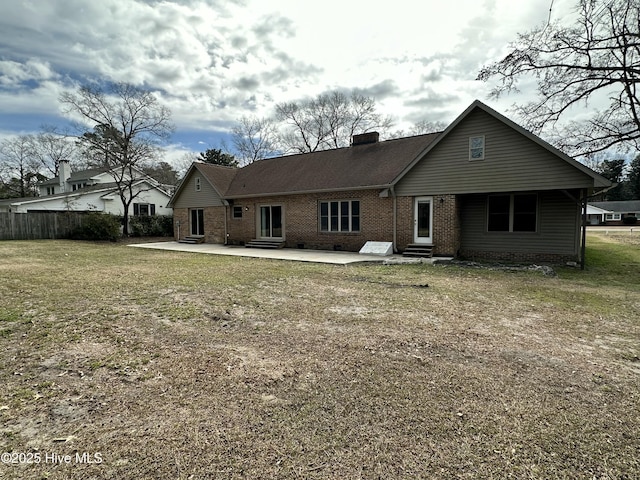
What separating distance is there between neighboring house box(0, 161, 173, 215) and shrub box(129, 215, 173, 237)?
233 centimetres

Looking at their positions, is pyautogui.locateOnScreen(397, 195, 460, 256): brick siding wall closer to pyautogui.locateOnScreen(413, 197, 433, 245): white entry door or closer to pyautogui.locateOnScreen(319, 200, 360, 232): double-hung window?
pyautogui.locateOnScreen(413, 197, 433, 245): white entry door

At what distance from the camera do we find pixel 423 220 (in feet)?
45.9

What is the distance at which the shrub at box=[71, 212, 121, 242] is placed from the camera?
73.3 ft

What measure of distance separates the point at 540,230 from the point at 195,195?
728 inches

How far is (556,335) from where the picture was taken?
16.0 ft

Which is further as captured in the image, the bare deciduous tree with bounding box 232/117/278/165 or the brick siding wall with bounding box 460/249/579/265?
the bare deciduous tree with bounding box 232/117/278/165

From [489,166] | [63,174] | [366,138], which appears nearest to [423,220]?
[489,166]

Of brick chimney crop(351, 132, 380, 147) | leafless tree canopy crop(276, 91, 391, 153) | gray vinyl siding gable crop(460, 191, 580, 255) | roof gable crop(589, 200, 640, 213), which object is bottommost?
gray vinyl siding gable crop(460, 191, 580, 255)

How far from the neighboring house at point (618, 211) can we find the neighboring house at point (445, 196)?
57.5 metres

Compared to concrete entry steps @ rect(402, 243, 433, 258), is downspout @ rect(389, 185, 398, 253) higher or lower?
higher

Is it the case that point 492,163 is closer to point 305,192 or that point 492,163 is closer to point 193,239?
point 305,192

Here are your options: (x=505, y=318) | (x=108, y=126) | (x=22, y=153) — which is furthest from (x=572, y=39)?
(x=22, y=153)

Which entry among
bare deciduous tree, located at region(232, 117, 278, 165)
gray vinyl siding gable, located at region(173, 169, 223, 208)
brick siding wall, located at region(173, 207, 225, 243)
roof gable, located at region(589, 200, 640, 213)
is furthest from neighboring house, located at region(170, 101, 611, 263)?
roof gable, located at region(589, 200, 640, 213)

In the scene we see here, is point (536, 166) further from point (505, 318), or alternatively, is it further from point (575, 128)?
point (505, 318)
